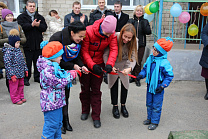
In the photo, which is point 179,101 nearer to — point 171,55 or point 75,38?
point 171,55

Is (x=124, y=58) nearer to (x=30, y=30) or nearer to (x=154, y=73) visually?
(x=154, y=73)

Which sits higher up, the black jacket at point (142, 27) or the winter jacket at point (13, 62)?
the black jacket at point (142, 27)

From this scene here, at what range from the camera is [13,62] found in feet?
14.3

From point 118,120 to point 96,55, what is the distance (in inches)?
47.3

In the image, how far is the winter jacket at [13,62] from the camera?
4.25 metres

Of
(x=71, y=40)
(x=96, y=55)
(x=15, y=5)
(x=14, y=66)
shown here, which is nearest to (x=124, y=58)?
(x=96, y=55)

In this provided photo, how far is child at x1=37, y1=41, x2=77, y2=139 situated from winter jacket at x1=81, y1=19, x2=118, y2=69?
62 centimetres

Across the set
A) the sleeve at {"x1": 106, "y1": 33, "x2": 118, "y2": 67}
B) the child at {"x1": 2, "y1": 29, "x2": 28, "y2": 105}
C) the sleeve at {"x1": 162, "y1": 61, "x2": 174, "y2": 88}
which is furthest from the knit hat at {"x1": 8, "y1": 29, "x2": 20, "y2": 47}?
the sleeve at {"x1": 162, "y1": 61, "x2": 174, "y2": 88}

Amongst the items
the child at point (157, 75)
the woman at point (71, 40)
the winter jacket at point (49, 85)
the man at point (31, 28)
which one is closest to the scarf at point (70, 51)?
the woman at point (71, 40)

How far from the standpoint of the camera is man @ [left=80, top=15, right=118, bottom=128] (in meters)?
3.14

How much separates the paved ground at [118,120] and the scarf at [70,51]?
46.1 inches

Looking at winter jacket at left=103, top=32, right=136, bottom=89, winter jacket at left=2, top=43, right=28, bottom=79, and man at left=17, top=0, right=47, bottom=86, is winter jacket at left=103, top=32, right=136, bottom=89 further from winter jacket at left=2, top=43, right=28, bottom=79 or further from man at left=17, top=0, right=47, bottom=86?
man at left=17, top=0, right=47, bottom=86

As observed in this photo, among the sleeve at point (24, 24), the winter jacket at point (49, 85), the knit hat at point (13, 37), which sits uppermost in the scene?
the sleeve at point (24, 24)

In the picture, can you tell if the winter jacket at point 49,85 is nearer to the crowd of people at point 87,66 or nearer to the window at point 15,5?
the crowd of people at point 87,66
